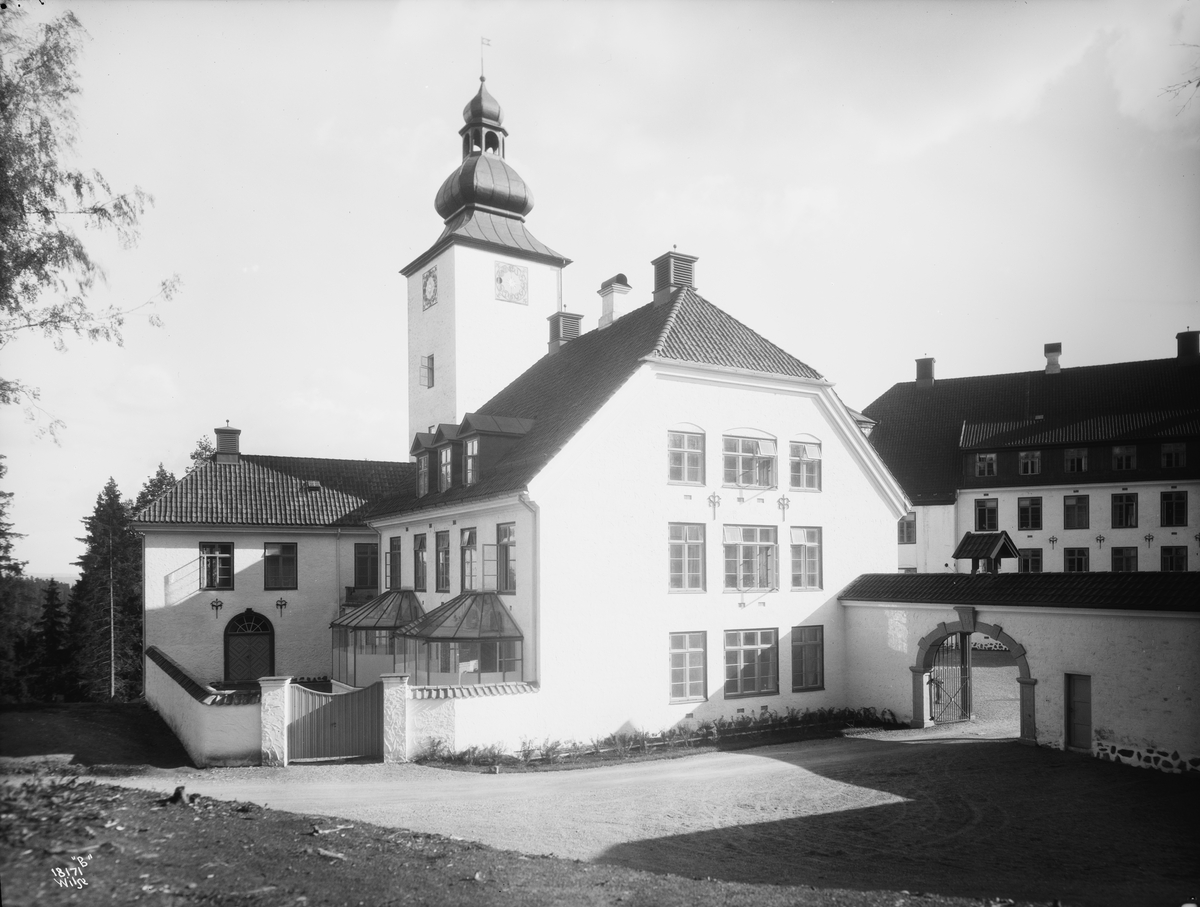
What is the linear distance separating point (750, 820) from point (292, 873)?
660cm

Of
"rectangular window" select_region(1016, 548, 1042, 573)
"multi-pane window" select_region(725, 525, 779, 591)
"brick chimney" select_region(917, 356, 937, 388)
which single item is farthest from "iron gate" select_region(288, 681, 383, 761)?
"brick chimney" select_region(917, 356, 937, 388)

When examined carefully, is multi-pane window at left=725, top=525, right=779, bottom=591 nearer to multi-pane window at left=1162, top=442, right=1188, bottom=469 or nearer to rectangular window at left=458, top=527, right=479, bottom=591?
rectangular window at left=458, top=527, right=479, bottom=591

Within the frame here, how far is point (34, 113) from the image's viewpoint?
10750mm

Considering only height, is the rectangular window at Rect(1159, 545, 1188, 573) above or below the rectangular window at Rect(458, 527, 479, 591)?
below

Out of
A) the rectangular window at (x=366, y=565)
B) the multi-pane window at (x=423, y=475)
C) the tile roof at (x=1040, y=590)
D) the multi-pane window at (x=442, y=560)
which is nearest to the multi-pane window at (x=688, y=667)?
the tile roof at (x=1040, y=590)

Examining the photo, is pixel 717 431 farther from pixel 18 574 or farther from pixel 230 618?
pixel 230 618

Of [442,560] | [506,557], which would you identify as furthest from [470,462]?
[506,557]

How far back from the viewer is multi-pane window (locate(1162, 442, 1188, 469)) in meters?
35.1

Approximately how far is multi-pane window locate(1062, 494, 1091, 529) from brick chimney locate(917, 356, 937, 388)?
351 inches

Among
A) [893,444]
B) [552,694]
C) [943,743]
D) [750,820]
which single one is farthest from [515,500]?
[893,444]

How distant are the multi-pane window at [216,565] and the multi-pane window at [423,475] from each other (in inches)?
281

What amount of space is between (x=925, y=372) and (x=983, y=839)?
114 ft

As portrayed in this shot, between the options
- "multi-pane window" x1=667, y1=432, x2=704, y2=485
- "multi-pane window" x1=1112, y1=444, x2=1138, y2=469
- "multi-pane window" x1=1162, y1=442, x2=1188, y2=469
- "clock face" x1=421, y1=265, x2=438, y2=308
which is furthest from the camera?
"multi-pane window" x1=1112, y1=444, x2=1138, y2=469

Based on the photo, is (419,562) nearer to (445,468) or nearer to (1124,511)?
(445,468)
